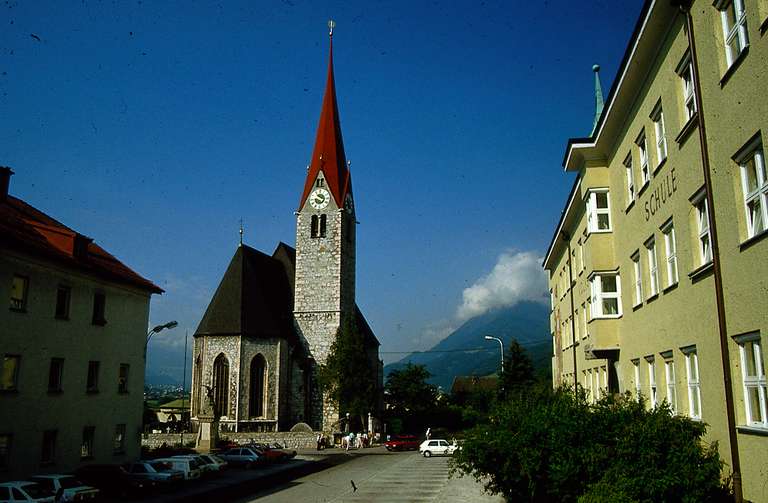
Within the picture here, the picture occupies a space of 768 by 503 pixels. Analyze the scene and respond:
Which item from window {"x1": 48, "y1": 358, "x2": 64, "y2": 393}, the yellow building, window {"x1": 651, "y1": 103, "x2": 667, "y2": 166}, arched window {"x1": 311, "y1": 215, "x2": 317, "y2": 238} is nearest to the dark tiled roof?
window {"x1": 48, "y1": 358, "x2": 64, "y2": 393}

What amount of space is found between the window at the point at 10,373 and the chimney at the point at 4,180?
709 cm

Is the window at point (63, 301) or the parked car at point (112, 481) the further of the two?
the window at point (63, 301)

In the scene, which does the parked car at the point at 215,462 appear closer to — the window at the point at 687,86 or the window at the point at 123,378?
the window at the point at 123,378

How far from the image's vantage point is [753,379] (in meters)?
9.77

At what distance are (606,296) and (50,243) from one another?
19.8 m

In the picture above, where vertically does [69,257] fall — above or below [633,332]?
above

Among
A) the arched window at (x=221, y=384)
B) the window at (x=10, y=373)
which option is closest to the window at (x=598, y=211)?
the window at (x=10, y=373)

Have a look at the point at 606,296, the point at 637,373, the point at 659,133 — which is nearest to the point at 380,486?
the point at 606,296

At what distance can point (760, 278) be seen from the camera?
9.14 meters

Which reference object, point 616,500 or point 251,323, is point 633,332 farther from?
point 251,323

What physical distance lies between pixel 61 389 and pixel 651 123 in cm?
2200

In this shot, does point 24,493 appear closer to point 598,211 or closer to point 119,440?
point 119,440

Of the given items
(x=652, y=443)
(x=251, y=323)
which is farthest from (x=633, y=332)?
(x=251, y=323)

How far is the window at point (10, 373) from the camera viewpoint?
74.4 ft
